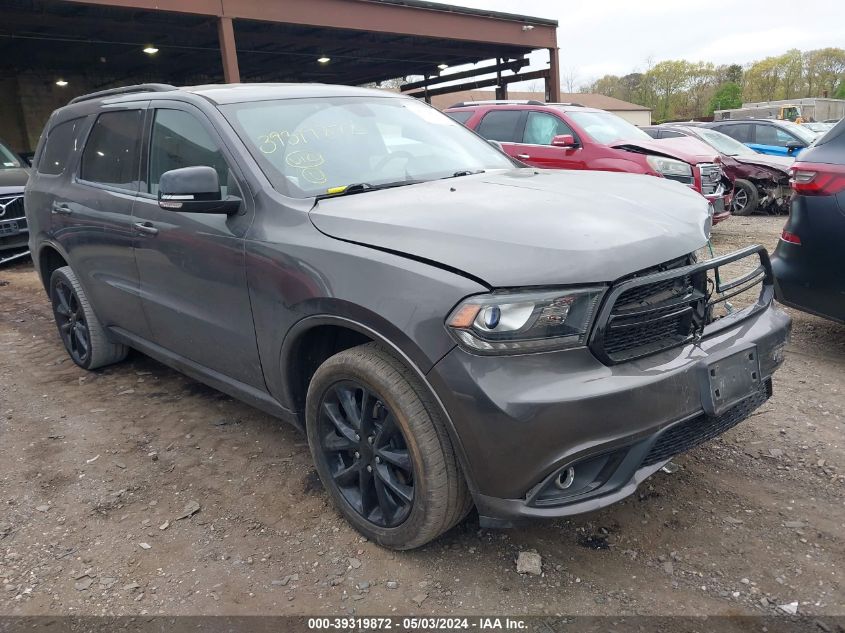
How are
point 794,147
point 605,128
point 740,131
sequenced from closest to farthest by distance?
1. point 605,128
2. point 794,147
3. point 740,131

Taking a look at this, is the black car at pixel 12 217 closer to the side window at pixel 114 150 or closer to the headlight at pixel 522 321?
the side window at pixel 114 150

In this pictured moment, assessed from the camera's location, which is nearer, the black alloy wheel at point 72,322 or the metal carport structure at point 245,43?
the black alloy wheel at point 72,322

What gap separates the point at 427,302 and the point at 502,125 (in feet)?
25.9

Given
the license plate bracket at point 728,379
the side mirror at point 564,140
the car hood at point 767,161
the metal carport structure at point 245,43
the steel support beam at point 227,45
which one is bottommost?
the license plate bracket at point 728,379

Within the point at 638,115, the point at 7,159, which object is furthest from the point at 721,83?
the point at 7,159

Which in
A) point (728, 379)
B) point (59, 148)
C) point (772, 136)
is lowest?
point (728, 379)

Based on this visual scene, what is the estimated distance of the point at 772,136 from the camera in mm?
14367

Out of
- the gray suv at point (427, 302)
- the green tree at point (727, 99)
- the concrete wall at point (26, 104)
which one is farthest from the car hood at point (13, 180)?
the green tree at point (727, 99)

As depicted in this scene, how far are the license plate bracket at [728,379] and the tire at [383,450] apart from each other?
0.91 metres

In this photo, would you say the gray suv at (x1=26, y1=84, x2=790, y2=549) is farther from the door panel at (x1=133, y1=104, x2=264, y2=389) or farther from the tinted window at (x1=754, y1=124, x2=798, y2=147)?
the tinted window at (x1=754, y1=124, x2=798, y2=147)

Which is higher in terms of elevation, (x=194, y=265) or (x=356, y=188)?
(x=356, y=188)

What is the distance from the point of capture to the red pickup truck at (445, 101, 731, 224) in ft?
27.7

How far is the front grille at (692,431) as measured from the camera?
7.56 ft

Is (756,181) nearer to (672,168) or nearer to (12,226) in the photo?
(672,168)
